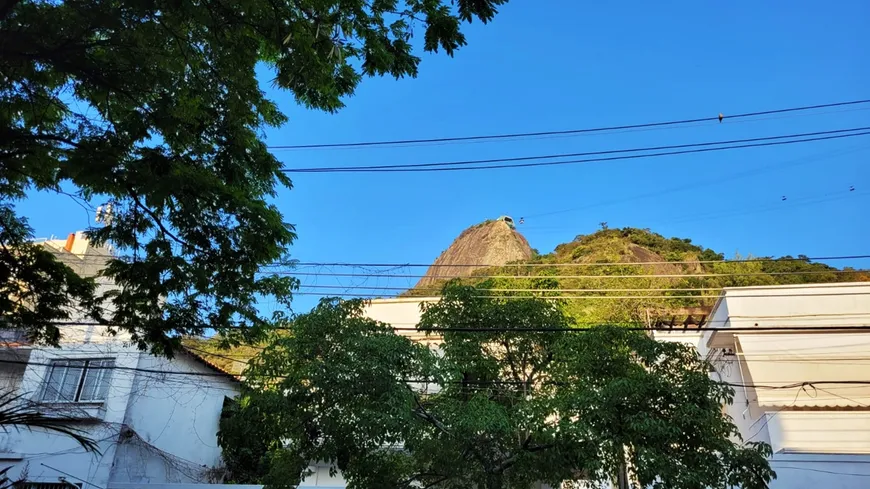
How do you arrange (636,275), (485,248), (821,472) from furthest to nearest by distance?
(485,248), (636,275), (821,472)

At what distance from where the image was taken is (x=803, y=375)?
12359mm

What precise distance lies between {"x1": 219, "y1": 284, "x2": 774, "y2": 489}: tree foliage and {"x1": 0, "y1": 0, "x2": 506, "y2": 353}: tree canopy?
1.88 meters

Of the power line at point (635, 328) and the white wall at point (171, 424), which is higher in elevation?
the power line at point (635, 328)

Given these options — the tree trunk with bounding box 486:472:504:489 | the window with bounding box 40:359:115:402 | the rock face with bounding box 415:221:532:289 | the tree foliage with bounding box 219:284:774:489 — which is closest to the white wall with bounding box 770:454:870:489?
the tree foliage with bounding box 219:284:774:489

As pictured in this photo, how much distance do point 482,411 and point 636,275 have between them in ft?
37.6

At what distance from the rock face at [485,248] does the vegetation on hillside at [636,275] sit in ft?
25.6

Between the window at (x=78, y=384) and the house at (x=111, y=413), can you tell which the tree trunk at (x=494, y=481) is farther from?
the window at (x=78, y=384)

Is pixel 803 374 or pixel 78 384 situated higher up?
pixel 803 374

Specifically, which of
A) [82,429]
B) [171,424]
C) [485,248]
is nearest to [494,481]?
[171,424]

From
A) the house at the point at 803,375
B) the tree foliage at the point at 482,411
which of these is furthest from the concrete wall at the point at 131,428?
the house at the point at 803,375

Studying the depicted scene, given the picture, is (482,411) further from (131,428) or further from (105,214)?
(131,428)

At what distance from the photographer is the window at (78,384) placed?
13.6 meters

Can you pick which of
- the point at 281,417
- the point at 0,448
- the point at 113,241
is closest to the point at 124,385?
the point at 0,448

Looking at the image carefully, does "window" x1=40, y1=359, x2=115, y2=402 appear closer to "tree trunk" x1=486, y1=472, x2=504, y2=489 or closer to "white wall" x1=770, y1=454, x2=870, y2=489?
"tree trunk" x1=486, y1=472, x2=504, y2=489
